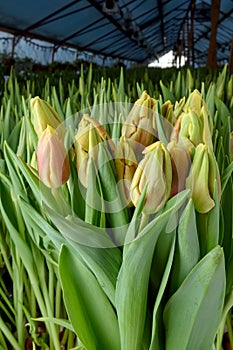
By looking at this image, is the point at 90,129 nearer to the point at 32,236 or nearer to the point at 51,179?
the point at 51,179

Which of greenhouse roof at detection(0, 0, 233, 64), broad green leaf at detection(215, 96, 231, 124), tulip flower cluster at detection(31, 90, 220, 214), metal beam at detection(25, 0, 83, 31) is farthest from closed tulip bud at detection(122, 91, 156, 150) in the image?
metal beam at detection(25, 0, 83, 31)

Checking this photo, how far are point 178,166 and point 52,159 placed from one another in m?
0.10

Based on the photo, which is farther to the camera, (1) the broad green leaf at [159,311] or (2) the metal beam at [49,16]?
(2) the metal beam at [49,16]

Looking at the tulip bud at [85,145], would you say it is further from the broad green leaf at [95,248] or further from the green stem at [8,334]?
the green stem at [8,334]

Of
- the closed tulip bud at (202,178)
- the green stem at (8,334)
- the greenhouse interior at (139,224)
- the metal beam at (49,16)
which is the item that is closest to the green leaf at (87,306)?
the greenhouse interior at (139,224)

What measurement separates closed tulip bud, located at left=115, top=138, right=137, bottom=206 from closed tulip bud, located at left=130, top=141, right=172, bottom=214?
0.12 feet

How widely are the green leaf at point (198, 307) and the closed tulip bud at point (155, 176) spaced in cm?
5

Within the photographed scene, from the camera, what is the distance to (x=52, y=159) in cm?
39

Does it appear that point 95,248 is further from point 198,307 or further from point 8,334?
point 8,334

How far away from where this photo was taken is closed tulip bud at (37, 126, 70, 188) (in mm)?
387

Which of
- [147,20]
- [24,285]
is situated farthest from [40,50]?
[24,285]

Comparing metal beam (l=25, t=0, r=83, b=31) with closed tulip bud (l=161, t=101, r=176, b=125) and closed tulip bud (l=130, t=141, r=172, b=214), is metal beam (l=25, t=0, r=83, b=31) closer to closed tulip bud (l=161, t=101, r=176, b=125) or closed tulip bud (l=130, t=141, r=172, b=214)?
closed tulip bud (l=161, t=101, r=176, b=125)

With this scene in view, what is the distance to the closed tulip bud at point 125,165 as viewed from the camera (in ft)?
1.31

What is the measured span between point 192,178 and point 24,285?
0.39 meters
